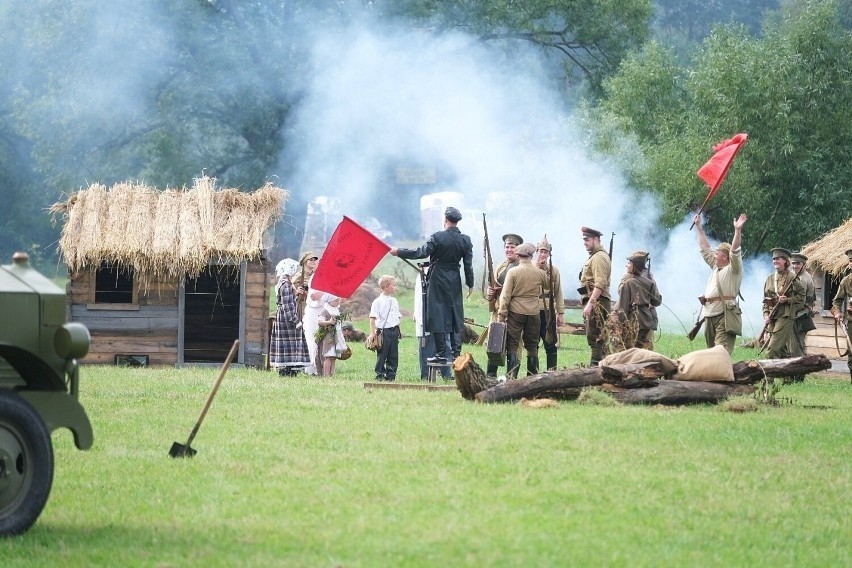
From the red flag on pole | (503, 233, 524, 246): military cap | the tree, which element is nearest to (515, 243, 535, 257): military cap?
(503, 233, 524, 246): military cap

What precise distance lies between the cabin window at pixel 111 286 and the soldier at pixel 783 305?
9700 millimetres

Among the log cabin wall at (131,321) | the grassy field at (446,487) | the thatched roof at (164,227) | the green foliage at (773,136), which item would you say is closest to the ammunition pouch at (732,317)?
the grassy field at (446,487)

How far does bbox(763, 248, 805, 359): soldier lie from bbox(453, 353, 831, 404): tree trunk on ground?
509 cm

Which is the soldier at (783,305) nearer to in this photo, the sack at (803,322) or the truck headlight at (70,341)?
the sack at (803,322)

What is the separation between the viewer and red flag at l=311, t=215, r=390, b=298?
56.0ft

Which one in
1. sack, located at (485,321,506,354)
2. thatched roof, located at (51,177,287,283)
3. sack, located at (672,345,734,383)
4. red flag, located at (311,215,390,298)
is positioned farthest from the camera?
thatched roof, located at (51,177,287,283)

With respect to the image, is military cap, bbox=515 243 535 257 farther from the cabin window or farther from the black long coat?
the cabin window

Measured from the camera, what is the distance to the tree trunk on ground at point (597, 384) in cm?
1397

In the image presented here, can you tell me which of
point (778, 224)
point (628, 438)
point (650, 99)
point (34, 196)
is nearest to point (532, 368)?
point (628, 438)

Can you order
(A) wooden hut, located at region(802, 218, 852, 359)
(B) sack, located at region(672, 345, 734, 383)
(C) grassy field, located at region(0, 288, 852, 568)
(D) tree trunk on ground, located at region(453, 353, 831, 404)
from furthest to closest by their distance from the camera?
(A) wooden hut, located at region(802, 218, 852, 359)
(B) sack, located at region(672, 345, 734, 383)
(D) tree trunk on ground, located at region(453, 353, 831, 404)
(C) grassy field, located at region(0, 288, 852, 568)

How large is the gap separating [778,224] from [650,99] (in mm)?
5297

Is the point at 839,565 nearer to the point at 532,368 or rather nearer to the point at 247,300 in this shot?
the point at 532,368

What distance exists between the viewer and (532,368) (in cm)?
1708

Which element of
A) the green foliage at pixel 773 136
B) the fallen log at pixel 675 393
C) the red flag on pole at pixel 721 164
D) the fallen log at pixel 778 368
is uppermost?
the green foliage at pixel 773 136
